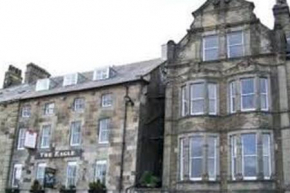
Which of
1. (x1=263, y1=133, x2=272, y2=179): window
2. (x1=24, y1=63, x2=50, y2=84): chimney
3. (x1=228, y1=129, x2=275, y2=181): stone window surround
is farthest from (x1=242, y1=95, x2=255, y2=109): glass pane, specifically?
(x1=24, y1=63, x2=50, y2=84): chimney

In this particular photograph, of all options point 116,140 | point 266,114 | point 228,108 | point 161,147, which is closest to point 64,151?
point 116,140

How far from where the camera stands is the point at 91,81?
40.1 m

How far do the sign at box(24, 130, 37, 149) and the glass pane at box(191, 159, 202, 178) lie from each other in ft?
49.9

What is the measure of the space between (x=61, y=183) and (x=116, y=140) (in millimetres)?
5789

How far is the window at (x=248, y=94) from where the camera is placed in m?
29.7

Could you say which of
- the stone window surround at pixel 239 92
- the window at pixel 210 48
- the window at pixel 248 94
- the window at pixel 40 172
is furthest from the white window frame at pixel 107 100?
the window at pixel 248 94

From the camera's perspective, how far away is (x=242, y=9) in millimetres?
32219

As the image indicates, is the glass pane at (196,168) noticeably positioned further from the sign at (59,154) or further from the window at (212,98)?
the sign at (59,154)

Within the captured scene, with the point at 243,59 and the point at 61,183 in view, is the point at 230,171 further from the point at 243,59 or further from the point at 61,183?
the point at 61,183

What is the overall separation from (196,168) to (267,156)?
180 inches

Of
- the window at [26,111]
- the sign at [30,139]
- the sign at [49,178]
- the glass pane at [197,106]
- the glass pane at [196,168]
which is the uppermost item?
the window at [26,111]

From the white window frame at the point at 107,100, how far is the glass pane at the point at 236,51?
10330mm

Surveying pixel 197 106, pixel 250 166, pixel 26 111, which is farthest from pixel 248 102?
pixel 26 111

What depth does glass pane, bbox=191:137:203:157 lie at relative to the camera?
29938 millimetres
